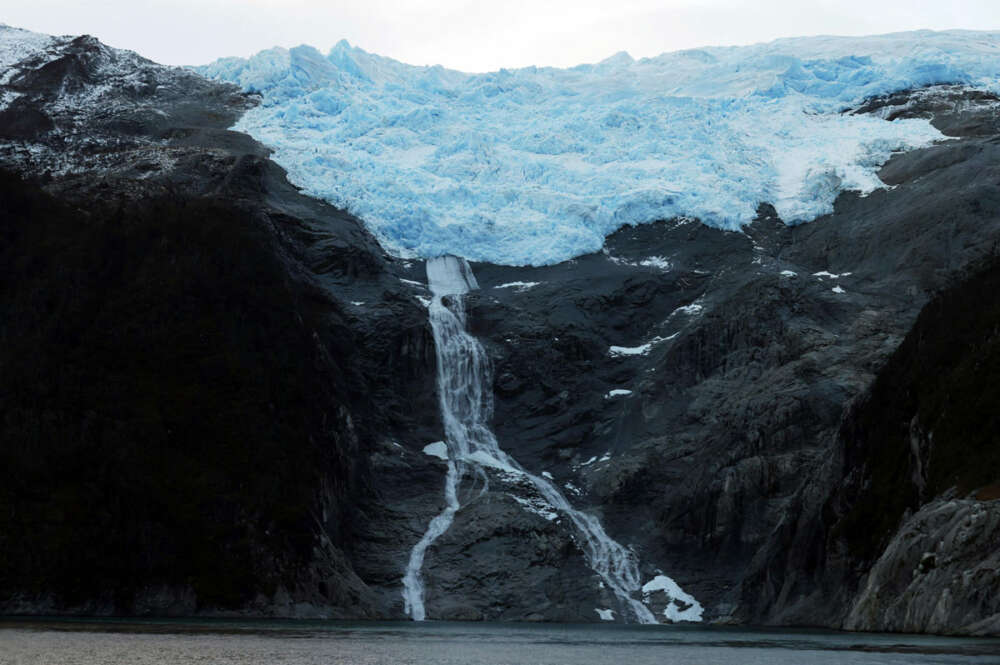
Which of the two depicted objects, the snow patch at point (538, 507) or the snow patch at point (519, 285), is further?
the snow patch at point (519, 285)

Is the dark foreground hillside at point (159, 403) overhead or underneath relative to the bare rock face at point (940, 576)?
overhead

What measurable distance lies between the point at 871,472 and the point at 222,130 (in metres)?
95.5

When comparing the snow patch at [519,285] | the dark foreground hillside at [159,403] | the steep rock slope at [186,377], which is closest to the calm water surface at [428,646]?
the steep rock slope at [186,377]

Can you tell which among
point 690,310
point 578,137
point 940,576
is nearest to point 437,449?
point 690,310

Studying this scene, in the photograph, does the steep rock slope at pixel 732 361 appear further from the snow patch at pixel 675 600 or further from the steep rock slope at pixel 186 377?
the steep rock slope at pixel 186 377

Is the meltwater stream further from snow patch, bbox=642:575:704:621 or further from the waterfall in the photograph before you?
snow patch, bbox=642:575:704:621

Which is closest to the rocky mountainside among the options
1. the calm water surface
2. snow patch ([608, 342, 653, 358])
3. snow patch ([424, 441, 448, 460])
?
snow patch ([608, 342, 653, 358])

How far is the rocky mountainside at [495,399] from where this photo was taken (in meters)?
96.3

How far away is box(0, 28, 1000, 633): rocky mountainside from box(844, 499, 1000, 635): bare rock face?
0.24 m

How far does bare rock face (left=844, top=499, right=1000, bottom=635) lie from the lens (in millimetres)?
67062

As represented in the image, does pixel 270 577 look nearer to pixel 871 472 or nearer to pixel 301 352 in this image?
pixel 301 352

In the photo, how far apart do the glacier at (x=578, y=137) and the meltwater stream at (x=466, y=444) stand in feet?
30.4

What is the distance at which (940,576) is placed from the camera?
7188 cm

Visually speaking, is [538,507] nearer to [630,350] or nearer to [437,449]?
[437,449]
